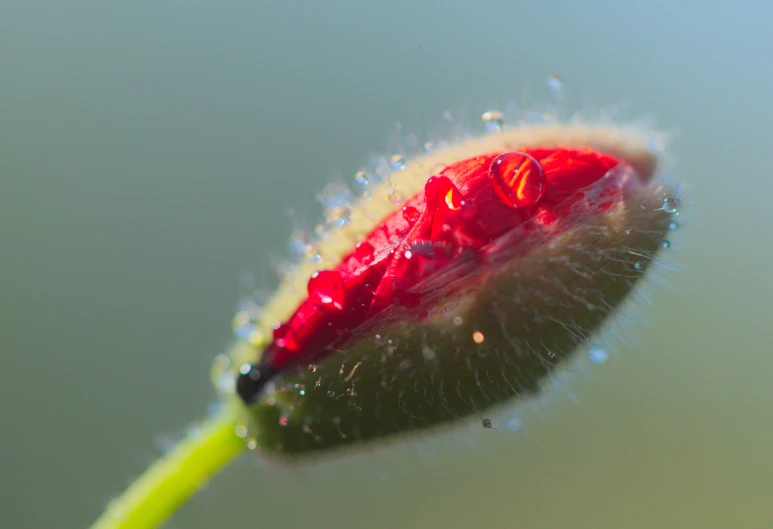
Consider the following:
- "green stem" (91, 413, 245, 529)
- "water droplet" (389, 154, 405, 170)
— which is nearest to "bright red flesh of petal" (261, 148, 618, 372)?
"water droplet" (389, 154, 405, 170)

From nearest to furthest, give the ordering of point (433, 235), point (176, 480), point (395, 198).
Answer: point (433, 235) < point (395, 198) < point (176, 480)

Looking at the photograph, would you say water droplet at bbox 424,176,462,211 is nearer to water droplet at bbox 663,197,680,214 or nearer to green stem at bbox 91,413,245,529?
water droplet at bbox 663,197,680,214

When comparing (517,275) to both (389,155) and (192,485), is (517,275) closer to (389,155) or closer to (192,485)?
(389,155)

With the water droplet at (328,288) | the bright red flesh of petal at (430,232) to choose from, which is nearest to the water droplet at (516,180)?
the bright red flesh of petal at (430,232)

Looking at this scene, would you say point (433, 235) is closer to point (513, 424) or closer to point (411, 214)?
point (411, 214)

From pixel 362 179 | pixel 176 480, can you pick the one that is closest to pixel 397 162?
pixel 362 179

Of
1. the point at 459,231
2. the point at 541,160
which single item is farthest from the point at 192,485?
the point at 541,160

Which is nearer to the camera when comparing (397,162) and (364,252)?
(364,252)

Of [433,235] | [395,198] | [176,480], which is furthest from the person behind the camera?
[176,480]

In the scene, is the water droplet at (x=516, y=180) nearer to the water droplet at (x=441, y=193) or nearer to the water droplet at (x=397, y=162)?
the water droplet at (x=441, y=193)
